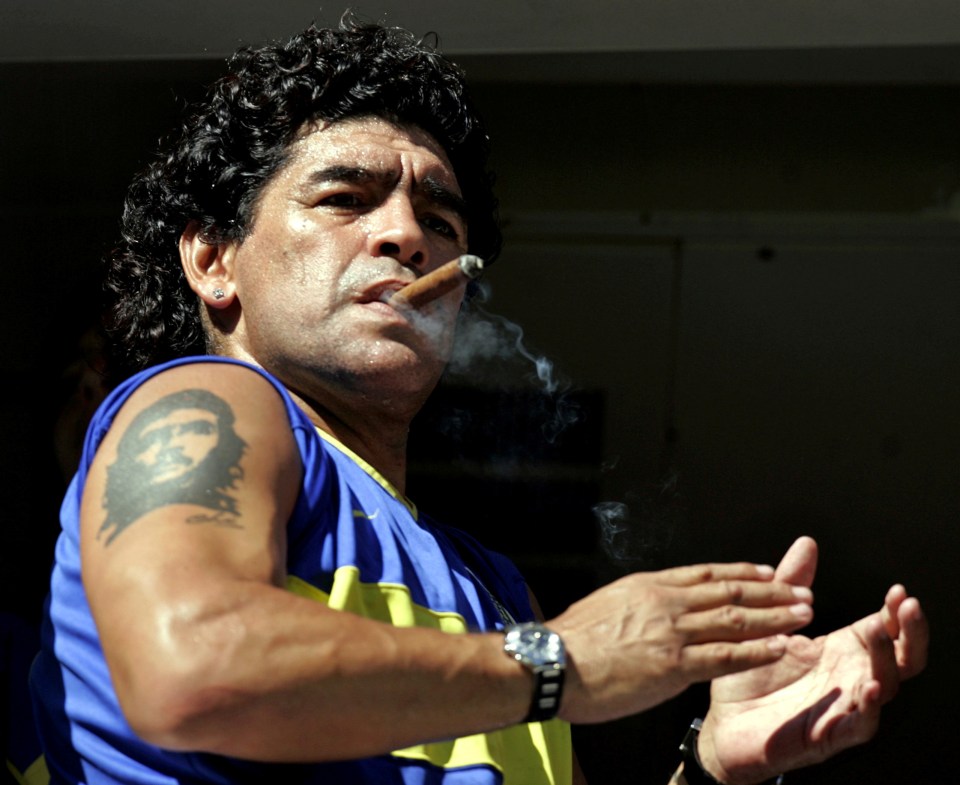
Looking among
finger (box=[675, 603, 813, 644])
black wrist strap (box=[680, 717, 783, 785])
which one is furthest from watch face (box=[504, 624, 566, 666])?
black wrist strap (box=[680, 717, 783, 785])

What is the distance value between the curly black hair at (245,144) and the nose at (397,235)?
0.84 ft

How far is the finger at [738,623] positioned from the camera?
1436 mm

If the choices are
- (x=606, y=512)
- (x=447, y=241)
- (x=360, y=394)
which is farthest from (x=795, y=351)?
(x=360, y=394)

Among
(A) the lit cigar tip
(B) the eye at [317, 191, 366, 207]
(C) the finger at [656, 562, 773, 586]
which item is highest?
(B) the eye at [317, 191, 366, 207]

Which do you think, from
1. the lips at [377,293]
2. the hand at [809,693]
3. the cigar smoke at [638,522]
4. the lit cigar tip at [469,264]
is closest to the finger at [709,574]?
the hand at [809,693]

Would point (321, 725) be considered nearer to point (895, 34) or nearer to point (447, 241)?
point (447, 241)

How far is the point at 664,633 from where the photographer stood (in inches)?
55.7

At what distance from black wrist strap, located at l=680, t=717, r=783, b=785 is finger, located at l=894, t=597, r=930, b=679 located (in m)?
0.35

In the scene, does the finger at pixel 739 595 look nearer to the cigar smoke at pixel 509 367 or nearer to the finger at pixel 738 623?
the finger at pixel 738 623

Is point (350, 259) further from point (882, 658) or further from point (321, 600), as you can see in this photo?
point (882, 658)

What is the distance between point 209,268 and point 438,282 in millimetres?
550

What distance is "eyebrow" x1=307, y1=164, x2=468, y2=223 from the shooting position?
2.07m

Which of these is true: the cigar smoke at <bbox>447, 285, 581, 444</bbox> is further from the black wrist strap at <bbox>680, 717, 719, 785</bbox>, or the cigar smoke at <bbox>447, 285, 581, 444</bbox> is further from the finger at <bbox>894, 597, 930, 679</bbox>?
the finger at <bbox>894, 597, 930, 679</bbox>

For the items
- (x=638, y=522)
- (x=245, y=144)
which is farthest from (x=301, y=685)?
(x=638, y=522)
